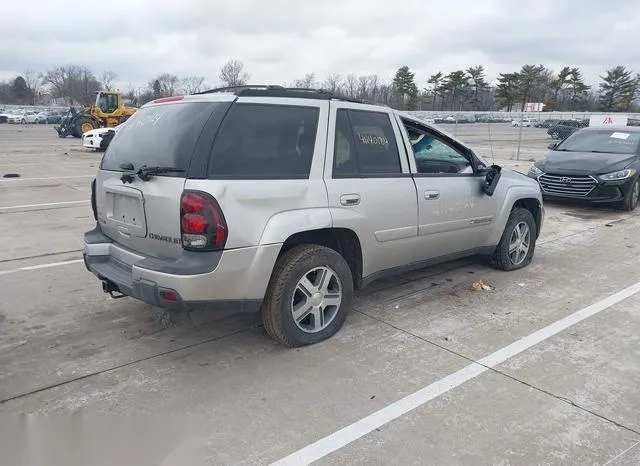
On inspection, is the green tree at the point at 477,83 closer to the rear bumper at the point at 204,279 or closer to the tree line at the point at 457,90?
the tree line at the point at 457,90

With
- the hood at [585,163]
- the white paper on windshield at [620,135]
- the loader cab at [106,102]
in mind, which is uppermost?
the loader cab at [106,102]

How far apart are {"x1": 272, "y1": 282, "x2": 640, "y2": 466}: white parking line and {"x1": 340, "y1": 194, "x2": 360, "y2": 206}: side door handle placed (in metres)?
1.42

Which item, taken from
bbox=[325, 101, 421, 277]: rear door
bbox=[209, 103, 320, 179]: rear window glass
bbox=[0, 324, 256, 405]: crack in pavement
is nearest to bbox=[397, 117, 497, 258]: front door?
bbox=[325, 101, 421, 277]: rear door

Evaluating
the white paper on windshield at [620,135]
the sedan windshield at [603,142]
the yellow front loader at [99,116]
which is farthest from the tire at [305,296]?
the yellow front loader at [99,116]

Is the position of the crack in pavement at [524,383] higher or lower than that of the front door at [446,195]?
lower

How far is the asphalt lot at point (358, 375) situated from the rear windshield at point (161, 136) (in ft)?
4.54

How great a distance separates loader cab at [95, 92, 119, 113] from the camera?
2909 cm

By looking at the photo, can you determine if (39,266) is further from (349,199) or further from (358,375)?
(358,375)

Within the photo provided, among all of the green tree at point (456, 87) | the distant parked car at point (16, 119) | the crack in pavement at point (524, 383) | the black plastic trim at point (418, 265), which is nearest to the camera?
the crack in pavement at point (524, 383)

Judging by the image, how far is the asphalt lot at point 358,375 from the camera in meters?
2.85

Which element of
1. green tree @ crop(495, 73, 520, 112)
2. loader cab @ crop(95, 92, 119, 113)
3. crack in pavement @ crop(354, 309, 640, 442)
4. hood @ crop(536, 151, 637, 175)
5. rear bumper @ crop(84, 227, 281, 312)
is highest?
green tree @ crop(495, 73, 520, 112)

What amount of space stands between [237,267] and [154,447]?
3.80 feet

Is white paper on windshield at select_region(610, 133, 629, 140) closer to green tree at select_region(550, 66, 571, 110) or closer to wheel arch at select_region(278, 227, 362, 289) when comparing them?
wheel arch at select_region(278, 227, 362, 289)

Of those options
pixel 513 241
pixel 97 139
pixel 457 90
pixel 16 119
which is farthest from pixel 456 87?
pixel 513 241
